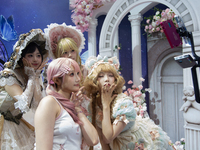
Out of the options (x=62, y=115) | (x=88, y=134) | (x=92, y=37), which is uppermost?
(x=92, y=37)

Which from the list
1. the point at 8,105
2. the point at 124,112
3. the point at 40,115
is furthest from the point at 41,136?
the point at 8,105

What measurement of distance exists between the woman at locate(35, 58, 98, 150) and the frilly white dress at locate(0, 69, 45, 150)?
1.74 ft

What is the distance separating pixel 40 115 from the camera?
37.2 inches

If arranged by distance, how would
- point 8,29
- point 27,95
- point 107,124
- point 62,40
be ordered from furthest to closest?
point 8,29 → point 62,40 → point 27,95 → point 107,124

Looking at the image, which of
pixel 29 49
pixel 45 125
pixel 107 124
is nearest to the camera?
pixel 45 125

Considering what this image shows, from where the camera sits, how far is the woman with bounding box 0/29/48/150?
4.88 ft

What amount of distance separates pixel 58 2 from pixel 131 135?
3.20 meters

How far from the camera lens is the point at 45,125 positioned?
93cm

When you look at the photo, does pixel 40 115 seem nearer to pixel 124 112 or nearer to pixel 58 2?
pixel 124 112

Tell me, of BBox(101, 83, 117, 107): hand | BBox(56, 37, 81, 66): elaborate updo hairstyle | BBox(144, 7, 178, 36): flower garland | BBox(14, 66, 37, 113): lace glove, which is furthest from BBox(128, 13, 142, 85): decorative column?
BBox(14, 66, 37, 113): lace glove

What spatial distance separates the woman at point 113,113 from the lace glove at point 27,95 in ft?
1.44

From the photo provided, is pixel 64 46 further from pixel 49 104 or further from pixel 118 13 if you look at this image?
pixel 118 13

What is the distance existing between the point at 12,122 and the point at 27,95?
0.36 meters

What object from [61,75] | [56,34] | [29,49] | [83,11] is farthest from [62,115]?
[83,11]
